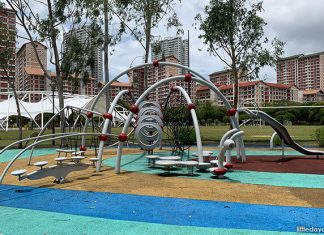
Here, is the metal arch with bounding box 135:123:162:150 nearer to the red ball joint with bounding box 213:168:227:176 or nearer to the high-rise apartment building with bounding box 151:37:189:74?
the red ball joint with bounding box 213:168:227:176

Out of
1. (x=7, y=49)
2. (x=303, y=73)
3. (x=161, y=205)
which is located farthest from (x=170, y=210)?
(x=303, y=73)

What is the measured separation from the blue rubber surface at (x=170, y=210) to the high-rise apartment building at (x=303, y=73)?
12589 centimetres

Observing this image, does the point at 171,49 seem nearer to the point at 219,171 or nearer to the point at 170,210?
the point at 219,171

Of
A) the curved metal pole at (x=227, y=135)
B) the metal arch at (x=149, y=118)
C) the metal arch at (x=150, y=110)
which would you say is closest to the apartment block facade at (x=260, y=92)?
the metal arch at (x=150, y=110)

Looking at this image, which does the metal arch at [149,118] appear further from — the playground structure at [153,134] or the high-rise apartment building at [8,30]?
the high-rise apartment building at [8,30]

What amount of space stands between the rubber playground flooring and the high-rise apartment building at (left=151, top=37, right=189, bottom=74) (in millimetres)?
12870

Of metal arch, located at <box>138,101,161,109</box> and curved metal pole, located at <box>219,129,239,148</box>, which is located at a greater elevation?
metal arch, located at <box>138,101,161,109</box>

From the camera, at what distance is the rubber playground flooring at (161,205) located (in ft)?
17.8

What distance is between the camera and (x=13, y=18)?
2195 cm

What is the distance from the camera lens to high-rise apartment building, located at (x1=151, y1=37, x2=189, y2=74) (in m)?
21.7

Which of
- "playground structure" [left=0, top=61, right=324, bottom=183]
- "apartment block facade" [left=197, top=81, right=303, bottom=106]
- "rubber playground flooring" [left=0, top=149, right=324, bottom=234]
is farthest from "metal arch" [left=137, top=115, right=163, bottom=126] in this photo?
"apartment block facade" [left=197, top=81, right=303, bottom=106]

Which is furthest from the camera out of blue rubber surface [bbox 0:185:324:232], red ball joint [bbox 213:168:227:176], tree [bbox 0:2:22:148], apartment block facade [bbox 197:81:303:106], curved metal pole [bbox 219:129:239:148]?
apartment block facade [bbox 197:81:303:106]

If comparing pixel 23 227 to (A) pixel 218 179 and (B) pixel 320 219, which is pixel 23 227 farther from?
(A) pixel 218 179

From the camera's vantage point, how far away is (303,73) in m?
129
